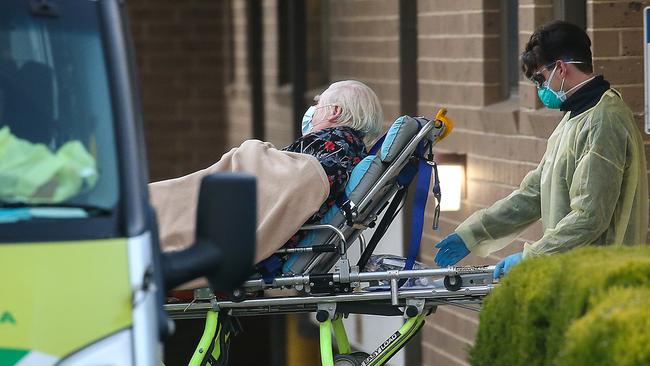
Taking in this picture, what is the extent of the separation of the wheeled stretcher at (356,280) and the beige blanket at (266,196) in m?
0.11

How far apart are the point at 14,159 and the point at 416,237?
2.44 metres

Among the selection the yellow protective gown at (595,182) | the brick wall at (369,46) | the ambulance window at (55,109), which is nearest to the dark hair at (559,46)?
the yellow protective gown at (595,182)

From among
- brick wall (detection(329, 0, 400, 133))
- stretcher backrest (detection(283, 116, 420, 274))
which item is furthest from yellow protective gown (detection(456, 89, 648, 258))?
brick wall (detection(329, 0, 400, 133))

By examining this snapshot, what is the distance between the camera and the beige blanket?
7.25 meters

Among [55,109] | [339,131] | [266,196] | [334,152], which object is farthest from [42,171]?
[339,131]

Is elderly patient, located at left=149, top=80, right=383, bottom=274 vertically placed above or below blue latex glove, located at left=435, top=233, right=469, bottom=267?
above

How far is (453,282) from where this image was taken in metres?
7.16

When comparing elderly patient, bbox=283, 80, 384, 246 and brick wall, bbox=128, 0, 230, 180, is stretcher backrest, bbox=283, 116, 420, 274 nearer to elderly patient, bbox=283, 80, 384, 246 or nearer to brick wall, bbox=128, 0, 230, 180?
elderly patient, bbox=283, 80, 384, 246

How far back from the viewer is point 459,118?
35.5ft

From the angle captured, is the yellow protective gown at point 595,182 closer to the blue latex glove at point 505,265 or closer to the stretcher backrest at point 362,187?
the blue latex glove at point 505,265

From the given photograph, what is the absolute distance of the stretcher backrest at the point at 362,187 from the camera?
7379mm

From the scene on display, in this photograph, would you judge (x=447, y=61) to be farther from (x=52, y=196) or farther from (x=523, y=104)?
(x=52, y=196)

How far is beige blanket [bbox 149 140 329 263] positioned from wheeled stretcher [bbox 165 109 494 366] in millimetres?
108

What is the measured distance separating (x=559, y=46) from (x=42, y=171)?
258 cm
